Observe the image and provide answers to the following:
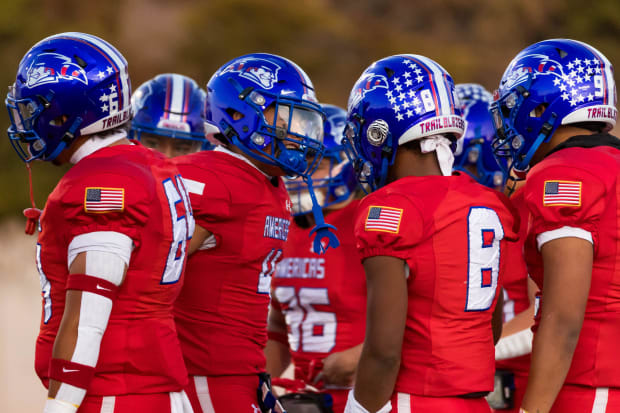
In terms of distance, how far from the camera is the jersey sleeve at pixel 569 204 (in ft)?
8.63

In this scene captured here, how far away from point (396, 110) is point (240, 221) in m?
0.69

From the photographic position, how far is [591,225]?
264 centimetres

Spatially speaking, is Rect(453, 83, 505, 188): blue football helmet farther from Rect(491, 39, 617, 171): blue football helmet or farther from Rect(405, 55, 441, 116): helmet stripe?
Rect(405, 55, 441, 116): helmet stripe

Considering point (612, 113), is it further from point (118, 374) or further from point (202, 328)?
point (118, 374)

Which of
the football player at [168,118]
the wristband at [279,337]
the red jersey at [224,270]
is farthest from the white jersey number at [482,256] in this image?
the football player at [168,118]

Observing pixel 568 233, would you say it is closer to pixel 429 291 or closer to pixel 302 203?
pixel 429 291

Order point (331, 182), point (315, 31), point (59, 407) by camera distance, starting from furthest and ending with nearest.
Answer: point (315, 31)
point (331, 182)
point (59, 407)

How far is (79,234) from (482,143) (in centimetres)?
235

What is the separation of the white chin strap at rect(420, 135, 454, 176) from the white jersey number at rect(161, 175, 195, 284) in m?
0.80

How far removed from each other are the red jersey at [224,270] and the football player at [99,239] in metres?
0.28

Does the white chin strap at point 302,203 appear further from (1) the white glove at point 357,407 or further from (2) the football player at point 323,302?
(1) the white glove at point 357,407

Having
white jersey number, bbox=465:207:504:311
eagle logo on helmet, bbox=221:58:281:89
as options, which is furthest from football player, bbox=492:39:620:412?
eagle logo on helmet, bbox=221:58:281:89

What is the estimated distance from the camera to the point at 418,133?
2822mm

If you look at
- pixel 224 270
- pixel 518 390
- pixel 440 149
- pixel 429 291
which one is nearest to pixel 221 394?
pixel 224 270
